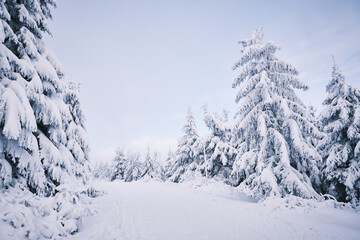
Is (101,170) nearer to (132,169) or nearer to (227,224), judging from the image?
(132,169)

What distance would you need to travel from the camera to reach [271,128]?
524 inches

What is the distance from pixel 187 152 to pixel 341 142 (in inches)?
778

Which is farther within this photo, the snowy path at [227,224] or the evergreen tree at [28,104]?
the evergreen tree at [28,104]

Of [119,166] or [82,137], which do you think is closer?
[82,137]

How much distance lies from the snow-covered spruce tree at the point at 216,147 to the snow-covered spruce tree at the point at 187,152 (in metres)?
2.01

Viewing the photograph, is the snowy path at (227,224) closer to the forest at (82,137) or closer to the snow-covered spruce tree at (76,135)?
the forest at (82,137)

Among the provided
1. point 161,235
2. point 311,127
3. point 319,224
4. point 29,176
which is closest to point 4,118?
point 29,176

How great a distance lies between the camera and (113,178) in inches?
2271

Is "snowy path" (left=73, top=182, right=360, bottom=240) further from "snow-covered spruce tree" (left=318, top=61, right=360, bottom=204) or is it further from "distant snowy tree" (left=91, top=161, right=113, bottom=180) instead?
"distant snowy tree" (left=91, top=161, right=113, bottom=180)

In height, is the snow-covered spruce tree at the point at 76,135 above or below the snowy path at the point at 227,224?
above

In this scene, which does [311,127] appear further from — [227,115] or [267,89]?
[227,115]

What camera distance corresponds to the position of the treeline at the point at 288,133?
40.2 ft

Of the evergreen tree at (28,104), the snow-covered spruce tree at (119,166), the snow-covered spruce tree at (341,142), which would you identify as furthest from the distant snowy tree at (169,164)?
the evergreen tree at (28,104)

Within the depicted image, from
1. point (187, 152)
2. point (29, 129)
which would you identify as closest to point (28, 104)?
point (29, 129)
